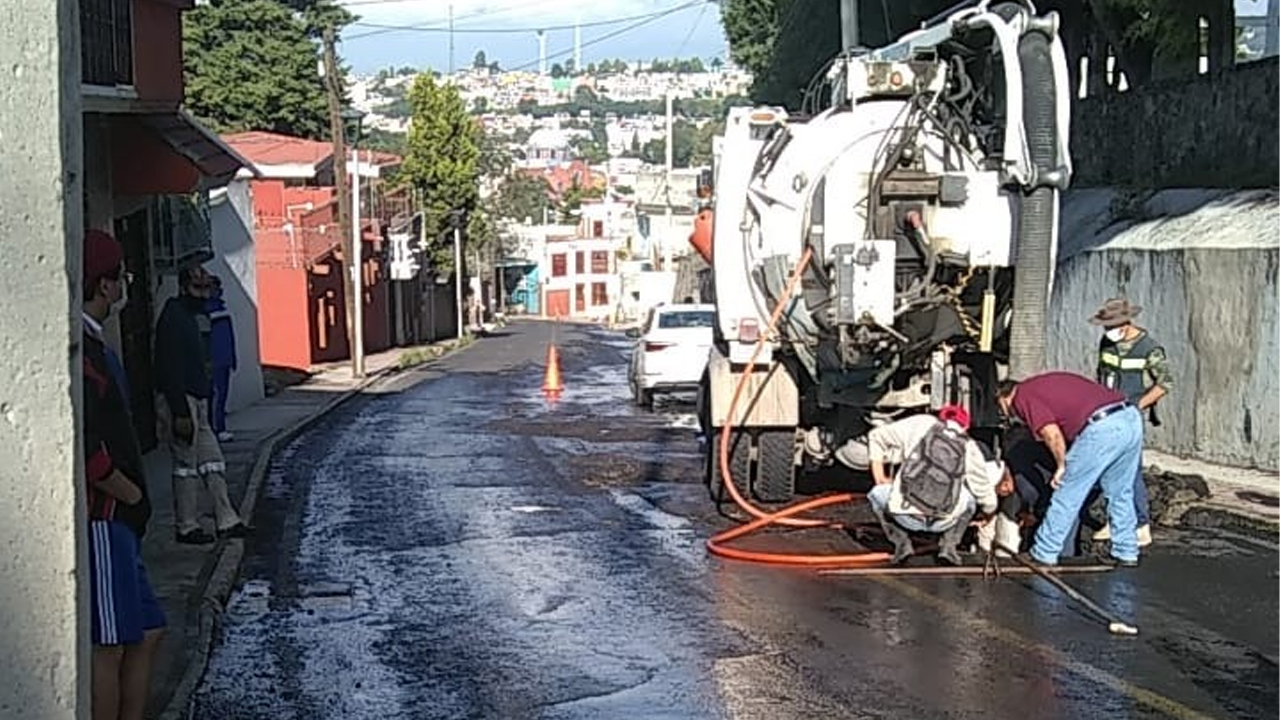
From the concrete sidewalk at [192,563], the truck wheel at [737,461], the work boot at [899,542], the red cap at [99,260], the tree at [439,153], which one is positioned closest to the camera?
the red cap at [99,260]

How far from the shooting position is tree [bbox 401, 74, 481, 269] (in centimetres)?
6538

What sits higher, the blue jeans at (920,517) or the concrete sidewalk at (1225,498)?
the blue jeans at (920,517)

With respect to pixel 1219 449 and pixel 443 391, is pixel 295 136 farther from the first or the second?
pixel 1219 449

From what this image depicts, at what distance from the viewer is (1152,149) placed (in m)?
21.2

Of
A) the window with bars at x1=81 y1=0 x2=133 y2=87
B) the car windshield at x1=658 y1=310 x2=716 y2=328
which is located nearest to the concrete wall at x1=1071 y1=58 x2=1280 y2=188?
the car windshield at x1=658 y1=310 x2=716 y2=328

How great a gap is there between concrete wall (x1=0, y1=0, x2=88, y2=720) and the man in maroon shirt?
26.0 ft

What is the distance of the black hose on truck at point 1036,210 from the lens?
10.7m

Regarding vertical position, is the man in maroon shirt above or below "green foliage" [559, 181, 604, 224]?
below

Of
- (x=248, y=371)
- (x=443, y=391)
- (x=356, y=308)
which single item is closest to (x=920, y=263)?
(x=248, y=371)

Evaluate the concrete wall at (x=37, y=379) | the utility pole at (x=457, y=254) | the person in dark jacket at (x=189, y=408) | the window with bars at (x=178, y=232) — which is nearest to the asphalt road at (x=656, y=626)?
the person in dark jacket at (x=189, y=408)

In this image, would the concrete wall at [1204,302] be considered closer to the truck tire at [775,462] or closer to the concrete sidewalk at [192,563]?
the truck tire at [775,462]

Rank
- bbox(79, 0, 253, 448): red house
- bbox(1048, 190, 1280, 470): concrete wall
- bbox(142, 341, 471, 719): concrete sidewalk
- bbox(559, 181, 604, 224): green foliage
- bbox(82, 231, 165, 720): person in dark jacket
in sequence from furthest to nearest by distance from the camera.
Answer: bbox(559, 181, 604, 224): green foliage, bbox(79, 0, 253, 448): red house, bbox(1048, 190, 1280, 470): concrete wall, bbox(142, 341, 471, 719): concrete sidewalk, bbox(82, 231, 165, 720): person in dark jacket

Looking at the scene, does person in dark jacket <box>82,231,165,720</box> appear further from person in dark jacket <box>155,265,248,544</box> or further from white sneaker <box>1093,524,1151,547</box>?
white sneaker <box>1093,524,1151,547</box>

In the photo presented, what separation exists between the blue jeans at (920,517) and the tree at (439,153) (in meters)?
55.9
